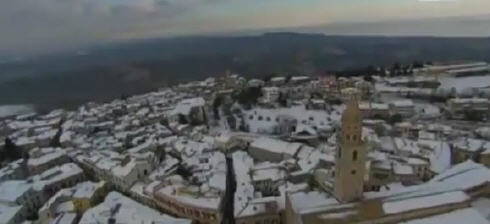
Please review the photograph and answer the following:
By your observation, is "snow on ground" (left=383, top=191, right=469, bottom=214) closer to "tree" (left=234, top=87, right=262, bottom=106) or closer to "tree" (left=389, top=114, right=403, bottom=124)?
"tree" (left=389, top=114, right=403, bottom=124)

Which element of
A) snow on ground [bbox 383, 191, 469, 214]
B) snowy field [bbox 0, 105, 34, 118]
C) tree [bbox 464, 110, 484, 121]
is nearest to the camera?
snow on ground [bbox 383, 191, 469, 214]

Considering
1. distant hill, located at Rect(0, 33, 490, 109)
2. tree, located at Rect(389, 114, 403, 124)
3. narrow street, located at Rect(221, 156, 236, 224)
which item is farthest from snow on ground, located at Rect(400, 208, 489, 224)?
distant hill, located at Rect(0, 33, 490, 109)

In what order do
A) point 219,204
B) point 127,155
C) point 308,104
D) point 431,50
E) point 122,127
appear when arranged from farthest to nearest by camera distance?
point 431,50, point 308,104, point 122,127, point 127,155, point 219,204

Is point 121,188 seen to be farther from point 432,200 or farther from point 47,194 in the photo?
point 432,200

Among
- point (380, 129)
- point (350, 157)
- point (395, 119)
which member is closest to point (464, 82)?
point (395, 119)

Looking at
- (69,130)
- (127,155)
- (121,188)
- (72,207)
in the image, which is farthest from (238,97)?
(72,207)

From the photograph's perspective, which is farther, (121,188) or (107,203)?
(121,188)

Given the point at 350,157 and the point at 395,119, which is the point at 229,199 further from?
the point at 395,119
